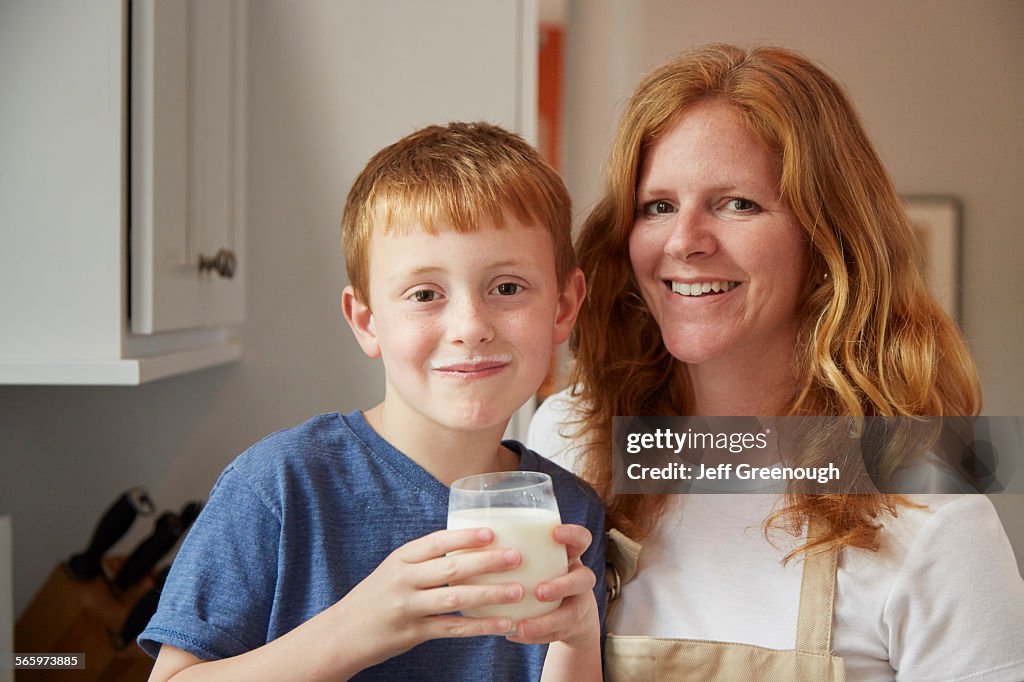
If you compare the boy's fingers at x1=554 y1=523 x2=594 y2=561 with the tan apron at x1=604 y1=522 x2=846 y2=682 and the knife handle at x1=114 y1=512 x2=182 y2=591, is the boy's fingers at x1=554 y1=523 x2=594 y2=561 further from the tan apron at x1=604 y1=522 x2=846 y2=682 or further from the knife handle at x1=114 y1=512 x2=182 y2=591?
the knife handle at x1=114 y1=512 x2=182 y2=591

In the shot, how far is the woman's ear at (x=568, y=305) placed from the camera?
0.73 meters

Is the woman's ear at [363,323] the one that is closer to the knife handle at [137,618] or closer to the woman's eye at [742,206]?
the woman's eye at [742,206]

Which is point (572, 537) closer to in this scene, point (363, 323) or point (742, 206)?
point (363, 323)

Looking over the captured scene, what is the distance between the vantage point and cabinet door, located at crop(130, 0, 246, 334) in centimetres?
97

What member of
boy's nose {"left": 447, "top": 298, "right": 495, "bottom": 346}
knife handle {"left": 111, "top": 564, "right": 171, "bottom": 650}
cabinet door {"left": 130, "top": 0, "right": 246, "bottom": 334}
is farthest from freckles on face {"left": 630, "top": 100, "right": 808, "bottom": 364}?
knife handle {"left": 111, "top": 564, "right": 171, "bottom": 650}

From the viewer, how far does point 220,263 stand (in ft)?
3.81

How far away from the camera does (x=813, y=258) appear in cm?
83

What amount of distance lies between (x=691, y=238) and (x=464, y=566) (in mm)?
362

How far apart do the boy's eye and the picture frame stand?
452 millimetres

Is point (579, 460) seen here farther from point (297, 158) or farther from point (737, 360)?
point (297, 158)

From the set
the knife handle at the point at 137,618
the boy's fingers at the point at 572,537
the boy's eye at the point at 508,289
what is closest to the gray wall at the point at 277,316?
the knife handle at the point at 137,618

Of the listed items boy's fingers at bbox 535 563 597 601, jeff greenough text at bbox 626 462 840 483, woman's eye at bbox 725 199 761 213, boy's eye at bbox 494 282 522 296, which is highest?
woman's eye at bbox 725 199 761 213

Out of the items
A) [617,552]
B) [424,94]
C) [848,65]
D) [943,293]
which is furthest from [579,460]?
[424,94]

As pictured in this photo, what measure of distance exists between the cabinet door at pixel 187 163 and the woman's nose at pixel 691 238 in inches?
20.6
